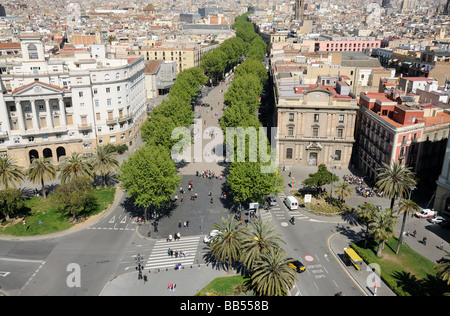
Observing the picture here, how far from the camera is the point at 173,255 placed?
177 feet

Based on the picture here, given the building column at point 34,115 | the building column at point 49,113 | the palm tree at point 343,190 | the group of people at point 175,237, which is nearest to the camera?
the group of people at point 175,237

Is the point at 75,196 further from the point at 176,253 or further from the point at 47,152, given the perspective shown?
the point at 47,152

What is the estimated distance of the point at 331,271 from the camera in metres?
50.4

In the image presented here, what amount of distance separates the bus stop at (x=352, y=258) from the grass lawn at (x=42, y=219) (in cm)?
4366

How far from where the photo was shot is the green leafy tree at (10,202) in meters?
59.9

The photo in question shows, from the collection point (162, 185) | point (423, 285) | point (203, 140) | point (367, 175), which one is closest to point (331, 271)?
point (423, 285)

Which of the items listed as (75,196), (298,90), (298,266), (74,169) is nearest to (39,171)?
(74,169)

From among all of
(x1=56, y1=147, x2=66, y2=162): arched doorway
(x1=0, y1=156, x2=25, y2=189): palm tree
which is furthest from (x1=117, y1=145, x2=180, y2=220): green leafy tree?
(x1=56, y1=147, x2=66, y2=162): arched doorway

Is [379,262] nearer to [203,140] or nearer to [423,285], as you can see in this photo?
[423,285]

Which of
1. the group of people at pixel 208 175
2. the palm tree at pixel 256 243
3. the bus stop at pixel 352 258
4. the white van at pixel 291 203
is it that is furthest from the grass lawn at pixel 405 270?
the group of people at pixel 208 175

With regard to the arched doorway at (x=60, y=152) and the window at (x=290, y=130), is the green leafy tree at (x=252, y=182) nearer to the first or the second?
the window at (x=290, y=130)

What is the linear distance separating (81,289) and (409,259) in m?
46.1

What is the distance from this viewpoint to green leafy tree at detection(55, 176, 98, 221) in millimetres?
60938

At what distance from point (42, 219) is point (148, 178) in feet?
68.8
